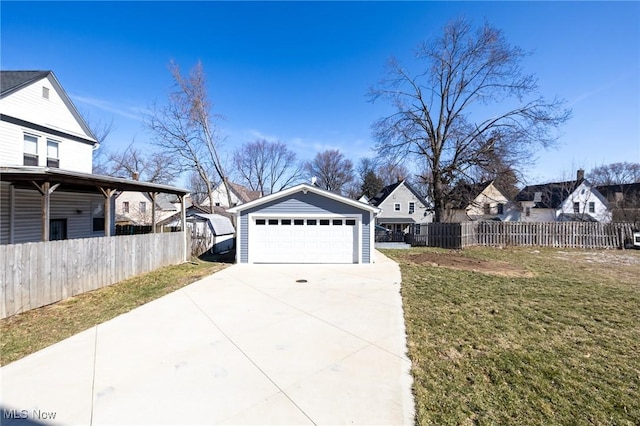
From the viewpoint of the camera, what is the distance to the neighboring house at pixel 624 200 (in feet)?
68.7

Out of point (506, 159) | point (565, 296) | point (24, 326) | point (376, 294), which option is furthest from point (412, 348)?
point (506, 159)

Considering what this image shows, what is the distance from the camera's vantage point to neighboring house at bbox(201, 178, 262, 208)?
3572cm

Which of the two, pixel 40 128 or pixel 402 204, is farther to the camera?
pixel 402 204

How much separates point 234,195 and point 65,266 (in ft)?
101

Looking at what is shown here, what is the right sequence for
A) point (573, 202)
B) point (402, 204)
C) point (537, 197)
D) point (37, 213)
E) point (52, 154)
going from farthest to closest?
point (402, 204) < point (537, 197) < point (573, 202) < point (52, 154) < point (37, 213)

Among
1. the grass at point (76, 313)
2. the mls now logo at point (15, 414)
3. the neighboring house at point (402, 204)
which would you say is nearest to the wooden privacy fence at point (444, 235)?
the grass at point (76, 313)

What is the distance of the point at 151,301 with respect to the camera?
6.24 m

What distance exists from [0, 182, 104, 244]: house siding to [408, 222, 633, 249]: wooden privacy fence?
19423mm

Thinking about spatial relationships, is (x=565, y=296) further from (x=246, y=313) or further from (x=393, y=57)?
(x=393, y=57)

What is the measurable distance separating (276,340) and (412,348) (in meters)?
2.10

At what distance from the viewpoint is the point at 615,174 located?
37.2 m

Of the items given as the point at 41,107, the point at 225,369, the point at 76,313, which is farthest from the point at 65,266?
the point at 41,107

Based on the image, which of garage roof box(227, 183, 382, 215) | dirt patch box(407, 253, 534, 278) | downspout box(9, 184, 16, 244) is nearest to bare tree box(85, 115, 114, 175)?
downspout box(9, 184, 16, 244)

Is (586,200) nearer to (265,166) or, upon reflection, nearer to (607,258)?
(607,258)
